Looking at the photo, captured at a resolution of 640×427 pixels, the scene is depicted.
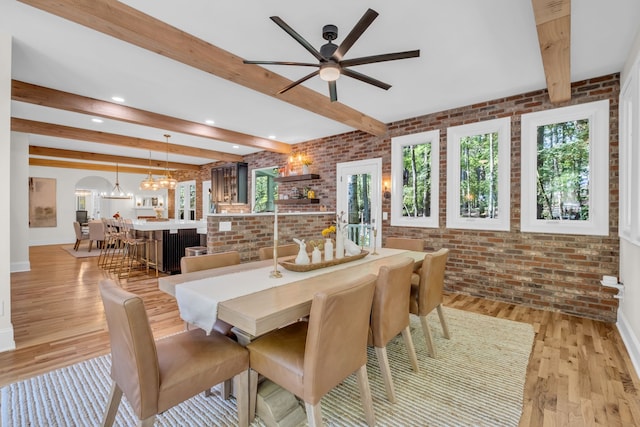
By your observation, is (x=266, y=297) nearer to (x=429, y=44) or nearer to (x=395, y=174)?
(x=429, y=44)

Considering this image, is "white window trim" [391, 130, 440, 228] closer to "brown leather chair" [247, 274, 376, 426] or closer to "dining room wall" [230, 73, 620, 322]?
"dining room wall" [230, 73, 620, 322]

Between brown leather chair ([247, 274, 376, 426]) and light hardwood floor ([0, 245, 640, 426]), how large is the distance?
1133 mm

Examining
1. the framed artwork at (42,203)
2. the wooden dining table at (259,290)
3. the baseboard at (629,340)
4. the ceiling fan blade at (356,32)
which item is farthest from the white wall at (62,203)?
the baseboard at (629,340)

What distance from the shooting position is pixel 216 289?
1.79m

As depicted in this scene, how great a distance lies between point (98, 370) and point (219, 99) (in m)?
3.32

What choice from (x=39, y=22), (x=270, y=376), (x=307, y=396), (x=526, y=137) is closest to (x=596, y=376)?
(x=307, y=396)

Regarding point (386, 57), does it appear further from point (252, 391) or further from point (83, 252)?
point (83, 252)

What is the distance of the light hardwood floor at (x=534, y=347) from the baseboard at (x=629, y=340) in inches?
1.7

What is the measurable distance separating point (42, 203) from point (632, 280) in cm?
1294

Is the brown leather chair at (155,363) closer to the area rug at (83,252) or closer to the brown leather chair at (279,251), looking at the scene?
the brown leather chair at (279,251)

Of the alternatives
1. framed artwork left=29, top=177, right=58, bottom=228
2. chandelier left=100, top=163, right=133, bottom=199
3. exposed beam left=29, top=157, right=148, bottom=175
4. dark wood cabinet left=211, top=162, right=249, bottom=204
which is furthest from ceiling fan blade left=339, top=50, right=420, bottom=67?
framed artwork left=29, top=177, right=58, bottom=228

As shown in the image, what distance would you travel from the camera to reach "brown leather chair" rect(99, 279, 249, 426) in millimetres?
1248

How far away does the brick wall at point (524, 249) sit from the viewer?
3.33 meters

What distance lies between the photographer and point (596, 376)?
220 centimetres
